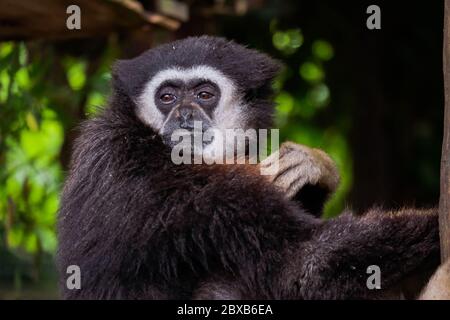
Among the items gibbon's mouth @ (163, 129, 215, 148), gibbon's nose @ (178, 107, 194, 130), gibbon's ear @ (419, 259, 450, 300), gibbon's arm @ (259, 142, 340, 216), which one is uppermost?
gibbon's nose @ (178, 107, 194, 130)

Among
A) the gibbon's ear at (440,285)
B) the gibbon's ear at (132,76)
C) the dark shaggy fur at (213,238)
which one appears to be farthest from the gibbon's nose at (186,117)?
the gibbon's ear at (440,285)

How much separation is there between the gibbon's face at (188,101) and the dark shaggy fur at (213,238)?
1.73ft

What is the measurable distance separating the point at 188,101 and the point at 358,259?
1715mm

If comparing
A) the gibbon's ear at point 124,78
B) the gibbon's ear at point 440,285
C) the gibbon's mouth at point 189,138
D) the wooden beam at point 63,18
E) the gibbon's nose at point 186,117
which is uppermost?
the wooden beam at point 63,18

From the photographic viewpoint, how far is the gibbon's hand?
535 centimetres

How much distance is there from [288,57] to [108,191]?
265 inches

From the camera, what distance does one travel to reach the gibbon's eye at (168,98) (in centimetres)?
570

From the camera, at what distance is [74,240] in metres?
4.99

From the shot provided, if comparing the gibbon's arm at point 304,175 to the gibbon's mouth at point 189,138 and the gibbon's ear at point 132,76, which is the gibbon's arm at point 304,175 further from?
the gibbon's ear at point 132,76

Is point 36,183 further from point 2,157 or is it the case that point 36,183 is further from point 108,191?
point 108,191

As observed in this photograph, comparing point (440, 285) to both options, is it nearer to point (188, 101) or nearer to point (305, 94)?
point (188, 101)

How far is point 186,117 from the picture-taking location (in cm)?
557

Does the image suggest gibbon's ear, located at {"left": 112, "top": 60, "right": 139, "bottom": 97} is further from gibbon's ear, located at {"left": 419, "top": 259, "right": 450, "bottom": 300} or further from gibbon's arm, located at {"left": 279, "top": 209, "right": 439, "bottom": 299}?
gibbon's ear, located at {"left": 419, "top": 259, "right": 450, "bottom": 300}

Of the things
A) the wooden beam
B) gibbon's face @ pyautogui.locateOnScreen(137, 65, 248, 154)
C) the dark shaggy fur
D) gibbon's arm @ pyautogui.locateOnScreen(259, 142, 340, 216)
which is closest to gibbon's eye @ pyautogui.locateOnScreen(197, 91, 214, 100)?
gibbon's face @ pyautogui.locateOnScreen(137, 65, 248, 154)
